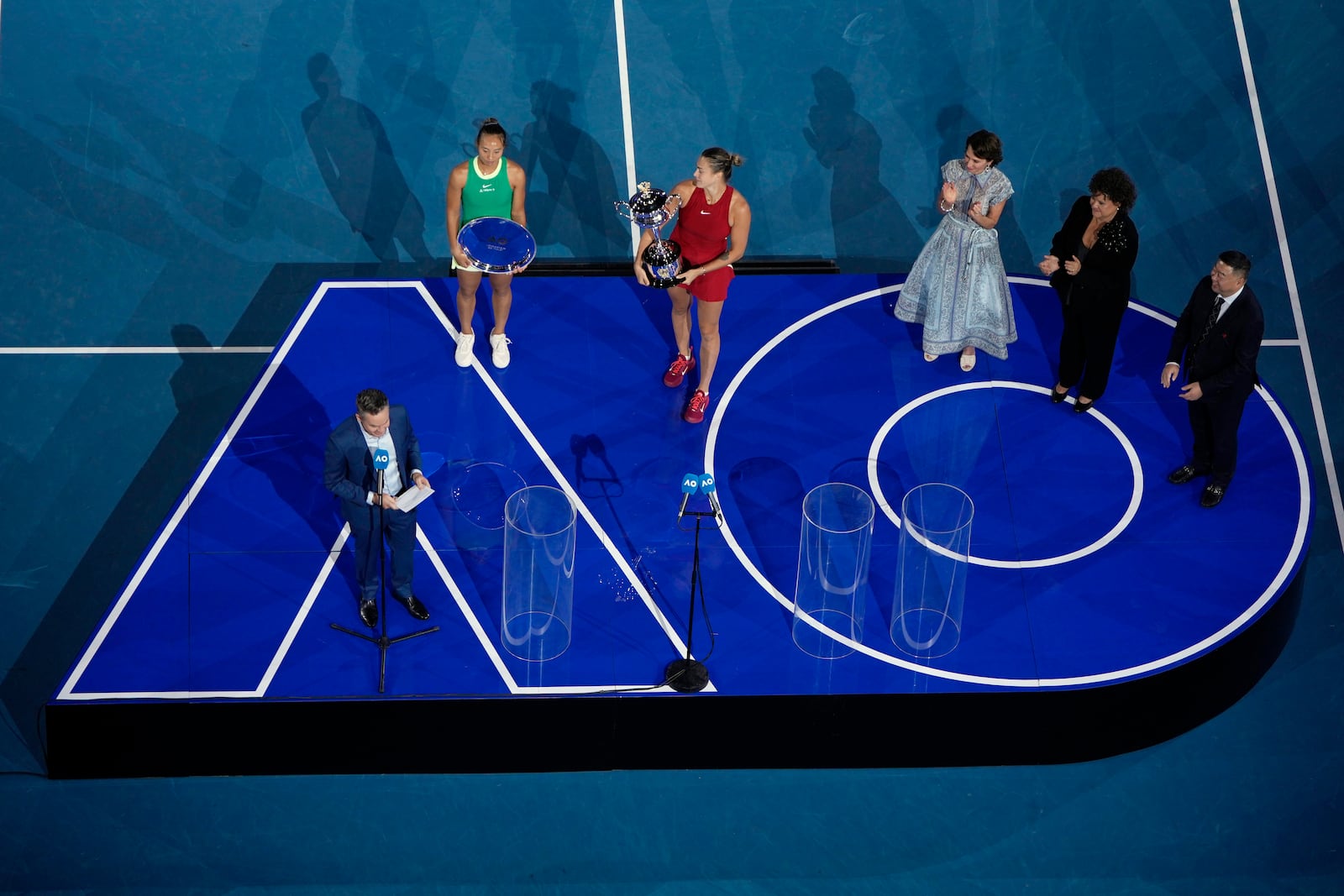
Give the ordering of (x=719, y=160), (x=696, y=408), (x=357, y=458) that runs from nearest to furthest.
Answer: (x=357, y=458)
(x=719, y=160)
(x=696, y=408)

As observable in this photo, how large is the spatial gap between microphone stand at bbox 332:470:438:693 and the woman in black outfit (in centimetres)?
474

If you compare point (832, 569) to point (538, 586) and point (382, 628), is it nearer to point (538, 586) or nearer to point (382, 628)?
point (538, 586)

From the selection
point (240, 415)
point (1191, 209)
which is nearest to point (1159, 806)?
point (1191, 209)

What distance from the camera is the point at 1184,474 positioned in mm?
12031

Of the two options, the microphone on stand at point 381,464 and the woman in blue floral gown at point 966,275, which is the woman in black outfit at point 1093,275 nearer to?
the woman in blue floral gown at point 966,275

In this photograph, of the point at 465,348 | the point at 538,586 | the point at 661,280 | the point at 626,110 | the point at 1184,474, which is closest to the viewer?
the point at 538,586

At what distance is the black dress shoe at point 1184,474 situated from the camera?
39.5 ft

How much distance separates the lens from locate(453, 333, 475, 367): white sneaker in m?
12.6

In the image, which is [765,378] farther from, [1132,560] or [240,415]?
[240,415]

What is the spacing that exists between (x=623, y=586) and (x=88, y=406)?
15.2ft

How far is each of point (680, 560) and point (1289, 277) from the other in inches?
242

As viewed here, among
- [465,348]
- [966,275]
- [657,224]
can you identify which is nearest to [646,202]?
[657,224]

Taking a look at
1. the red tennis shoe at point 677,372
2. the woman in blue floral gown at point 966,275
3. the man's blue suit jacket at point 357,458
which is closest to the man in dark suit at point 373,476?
the man's blue suit jacket at point 357,458

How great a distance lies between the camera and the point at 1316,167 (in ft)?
48.7
